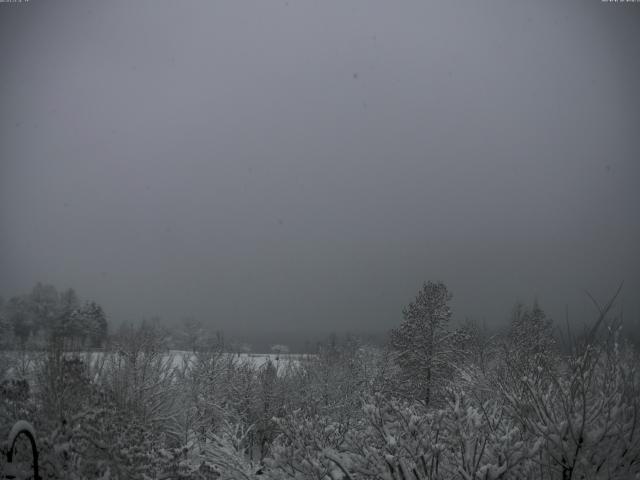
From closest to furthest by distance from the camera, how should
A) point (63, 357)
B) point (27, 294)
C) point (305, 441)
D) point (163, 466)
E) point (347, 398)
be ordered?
point (305, 441) → point (163, 466) → point (63, 357) → point (347, 398) → point (27, 294)

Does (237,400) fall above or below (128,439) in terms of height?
below

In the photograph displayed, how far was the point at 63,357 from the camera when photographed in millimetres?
13062

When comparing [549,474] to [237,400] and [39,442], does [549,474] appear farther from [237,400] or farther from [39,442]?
[237,400]

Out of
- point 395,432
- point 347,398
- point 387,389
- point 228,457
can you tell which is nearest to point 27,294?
point 347,398

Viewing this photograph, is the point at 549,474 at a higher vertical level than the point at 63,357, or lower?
lower

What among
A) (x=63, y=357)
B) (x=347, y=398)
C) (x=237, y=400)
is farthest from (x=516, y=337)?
(x=63, y=357)

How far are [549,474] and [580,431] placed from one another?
106cm

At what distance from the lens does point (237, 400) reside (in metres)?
29.7

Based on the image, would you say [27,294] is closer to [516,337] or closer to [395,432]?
[516,337]

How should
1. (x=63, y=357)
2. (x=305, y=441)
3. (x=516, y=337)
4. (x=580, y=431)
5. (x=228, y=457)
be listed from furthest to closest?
(x=516, y=337) < (x=63, y=357) < (x=228, y=457) < (x=305, y=441) < (x=580, y=431)

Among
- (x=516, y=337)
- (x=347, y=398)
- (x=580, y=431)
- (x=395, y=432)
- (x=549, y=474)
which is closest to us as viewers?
(x=580, y=431)

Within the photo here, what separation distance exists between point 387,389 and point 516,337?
1993 centimetres

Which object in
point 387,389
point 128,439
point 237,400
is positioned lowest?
point 237,400

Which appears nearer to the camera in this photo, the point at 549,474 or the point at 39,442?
the point at 549,474
